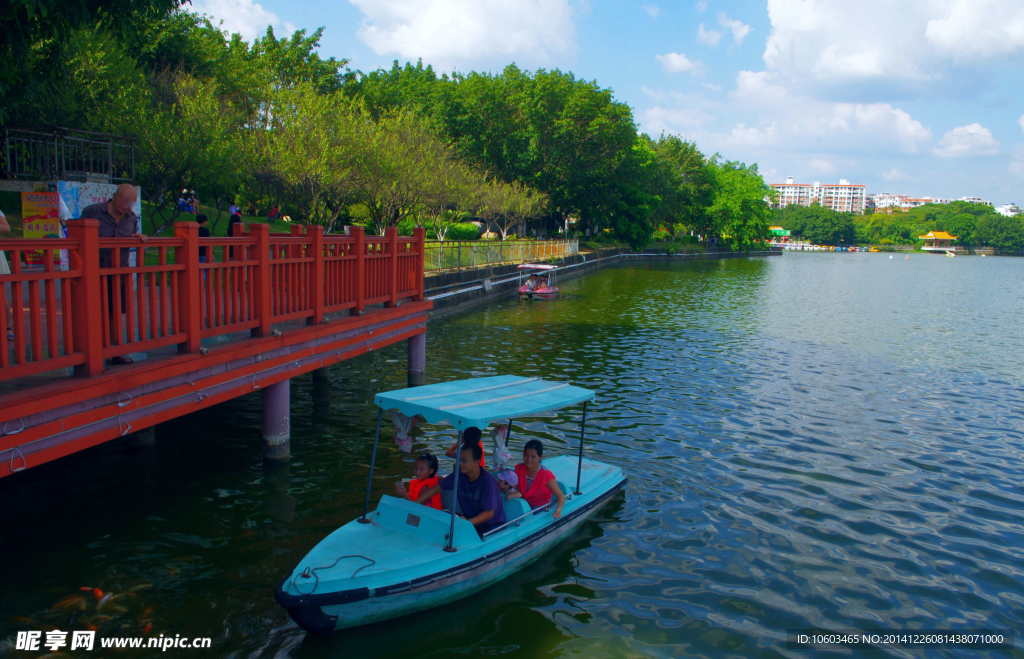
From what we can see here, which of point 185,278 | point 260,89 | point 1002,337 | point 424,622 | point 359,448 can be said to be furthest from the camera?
point 260,89

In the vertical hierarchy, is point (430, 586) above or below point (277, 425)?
below

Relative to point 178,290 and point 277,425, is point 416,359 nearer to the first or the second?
point 277,425

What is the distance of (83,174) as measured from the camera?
17062mm

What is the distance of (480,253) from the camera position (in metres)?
35.6

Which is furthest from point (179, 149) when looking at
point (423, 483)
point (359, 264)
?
point (423, 483)

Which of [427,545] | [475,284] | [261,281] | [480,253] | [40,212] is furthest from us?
[480,253]

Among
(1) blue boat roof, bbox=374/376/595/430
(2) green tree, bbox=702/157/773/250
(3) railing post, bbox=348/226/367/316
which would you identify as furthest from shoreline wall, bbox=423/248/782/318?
(2) green tree, bbox=702/157/773/250

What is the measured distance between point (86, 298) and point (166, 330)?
3.35 ft

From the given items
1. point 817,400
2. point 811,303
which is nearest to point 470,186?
point 811,303

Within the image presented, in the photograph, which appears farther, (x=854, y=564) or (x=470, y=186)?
(x=470, y=186)

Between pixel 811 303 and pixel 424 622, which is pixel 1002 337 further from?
pixel 424 622

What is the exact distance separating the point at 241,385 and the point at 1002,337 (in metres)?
29.2

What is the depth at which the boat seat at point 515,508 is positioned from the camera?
7762mm

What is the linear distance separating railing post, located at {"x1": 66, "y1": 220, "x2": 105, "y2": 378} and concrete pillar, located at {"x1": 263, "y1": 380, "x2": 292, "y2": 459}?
350 centimetres
